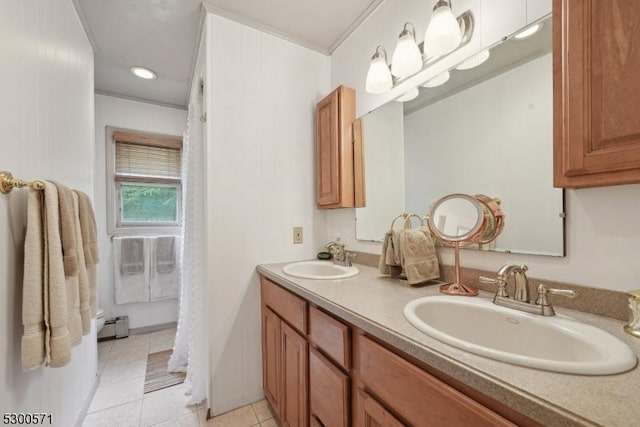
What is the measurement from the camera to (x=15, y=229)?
0.92m

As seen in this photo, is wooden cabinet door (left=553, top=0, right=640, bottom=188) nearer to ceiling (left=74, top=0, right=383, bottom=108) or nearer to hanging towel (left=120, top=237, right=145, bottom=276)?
ceiling (left=74, top=0, right=383, bottom=108)

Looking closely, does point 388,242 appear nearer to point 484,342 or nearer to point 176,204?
point 484,342

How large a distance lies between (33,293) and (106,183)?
2228 mm

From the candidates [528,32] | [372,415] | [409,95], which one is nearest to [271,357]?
[372,415]

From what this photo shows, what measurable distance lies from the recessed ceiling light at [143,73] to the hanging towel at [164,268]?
1.55 metres

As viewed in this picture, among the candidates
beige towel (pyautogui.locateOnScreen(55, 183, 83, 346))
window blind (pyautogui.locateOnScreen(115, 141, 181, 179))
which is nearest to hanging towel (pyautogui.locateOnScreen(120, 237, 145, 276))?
window blind (pyautogui.locateOnScreen(115, 141, 181, 179))

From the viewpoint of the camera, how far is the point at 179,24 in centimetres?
174

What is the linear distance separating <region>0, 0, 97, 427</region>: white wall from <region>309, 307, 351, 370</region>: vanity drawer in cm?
100

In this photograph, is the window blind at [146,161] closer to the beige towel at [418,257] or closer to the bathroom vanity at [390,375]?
the bathroom vanity at [390,375]

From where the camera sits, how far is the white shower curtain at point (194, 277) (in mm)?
1656

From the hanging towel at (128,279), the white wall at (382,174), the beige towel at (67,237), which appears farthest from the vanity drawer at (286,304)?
the hanging towel at (128,279)

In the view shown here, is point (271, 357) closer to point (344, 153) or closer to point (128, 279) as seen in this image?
point (344, 153)

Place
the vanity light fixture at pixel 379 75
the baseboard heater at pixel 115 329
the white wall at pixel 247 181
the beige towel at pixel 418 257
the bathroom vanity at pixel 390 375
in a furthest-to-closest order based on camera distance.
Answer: the baseboard heater at pixel 115 329, the white wall at pixel 247 181, the vanity light fixture at pixel 379 75, the beige towel at pixel 418 257, the bathroom vanity at pixel 390 375

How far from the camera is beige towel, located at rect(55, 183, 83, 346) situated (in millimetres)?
1002
